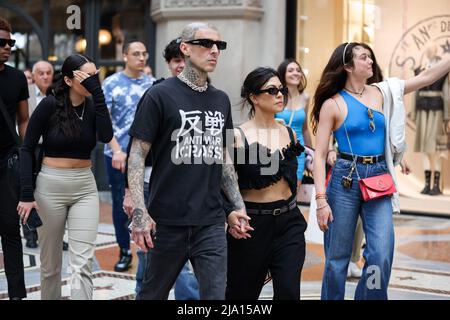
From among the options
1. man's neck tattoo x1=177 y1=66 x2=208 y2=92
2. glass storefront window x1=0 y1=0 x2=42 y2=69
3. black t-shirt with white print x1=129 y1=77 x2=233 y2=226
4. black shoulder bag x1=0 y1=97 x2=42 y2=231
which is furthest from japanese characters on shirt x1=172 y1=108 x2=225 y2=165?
glass storefront window x1=0 y1=0 x2=42 y2=69

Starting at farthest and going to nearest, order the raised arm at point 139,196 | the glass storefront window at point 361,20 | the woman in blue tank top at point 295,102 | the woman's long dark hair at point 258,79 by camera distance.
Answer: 1. the glass storefront window at point 361,20
2. the woman in blue tank top at point 295,102
3. the woman's long dark hair at point 258,79
4. the raised arm at point 139,196

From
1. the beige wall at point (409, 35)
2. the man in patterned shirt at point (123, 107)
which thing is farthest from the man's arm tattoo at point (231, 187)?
the beige wall at point (409, 35)

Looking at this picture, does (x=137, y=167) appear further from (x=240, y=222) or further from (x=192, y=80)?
(x=240, y=222)

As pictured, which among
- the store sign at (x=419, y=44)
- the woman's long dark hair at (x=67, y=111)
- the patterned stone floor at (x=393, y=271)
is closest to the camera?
the woman's long dark hair at (x=67, y=111)

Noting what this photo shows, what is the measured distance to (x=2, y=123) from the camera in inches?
247

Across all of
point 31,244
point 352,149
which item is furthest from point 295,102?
point 31,244

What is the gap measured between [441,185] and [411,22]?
7.63ft

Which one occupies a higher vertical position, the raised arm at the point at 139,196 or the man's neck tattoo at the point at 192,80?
the man's neck tattoo at the point at 192,80

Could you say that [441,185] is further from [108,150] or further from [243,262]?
[243,262]

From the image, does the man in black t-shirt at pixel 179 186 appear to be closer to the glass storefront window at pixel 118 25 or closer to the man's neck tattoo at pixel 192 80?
the man's neck tattoo at pixel 192 80

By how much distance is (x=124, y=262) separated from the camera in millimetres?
8008

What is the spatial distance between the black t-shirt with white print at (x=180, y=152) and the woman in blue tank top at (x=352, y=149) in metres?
1.25

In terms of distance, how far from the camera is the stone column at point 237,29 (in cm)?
1242
